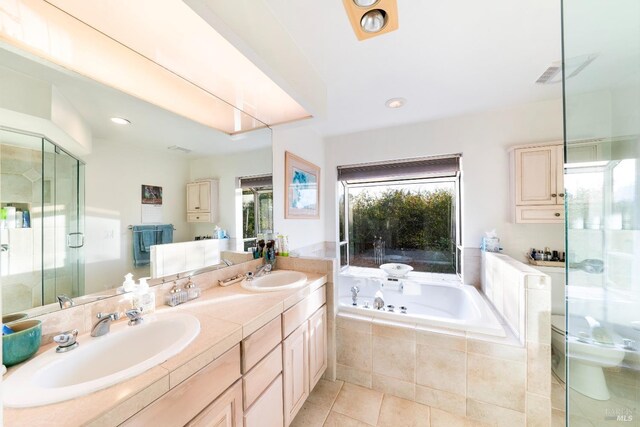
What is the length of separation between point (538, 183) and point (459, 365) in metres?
1.82

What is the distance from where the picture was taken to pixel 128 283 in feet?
3.94

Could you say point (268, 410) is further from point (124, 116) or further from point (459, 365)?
point (124, 116)

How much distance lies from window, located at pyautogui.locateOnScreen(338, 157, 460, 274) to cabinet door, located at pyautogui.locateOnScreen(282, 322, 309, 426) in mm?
1795

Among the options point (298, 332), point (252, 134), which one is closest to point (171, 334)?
point (298, 332)

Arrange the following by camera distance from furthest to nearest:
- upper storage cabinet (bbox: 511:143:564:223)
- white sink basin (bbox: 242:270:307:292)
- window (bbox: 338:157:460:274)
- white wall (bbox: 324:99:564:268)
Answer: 1. window (bbox: 338:157:460:274)
2. white wall (bbox: 324:99:564:268)
3. upper storage cabinet (bbox: 511:143:564:223)
4. white sink basin (bbox: 242:270:307:292)

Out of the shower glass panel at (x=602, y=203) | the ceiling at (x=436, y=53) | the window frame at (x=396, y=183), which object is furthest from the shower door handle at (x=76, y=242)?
the window frame at (x=396, y=183)

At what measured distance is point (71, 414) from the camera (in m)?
0.64

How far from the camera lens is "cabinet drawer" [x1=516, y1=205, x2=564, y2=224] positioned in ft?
7.28

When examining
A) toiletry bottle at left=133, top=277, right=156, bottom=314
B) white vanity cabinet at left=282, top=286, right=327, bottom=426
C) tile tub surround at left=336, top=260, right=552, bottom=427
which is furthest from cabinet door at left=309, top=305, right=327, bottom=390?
toiletry bottle at left=133, top=277, right=156, bottom=314

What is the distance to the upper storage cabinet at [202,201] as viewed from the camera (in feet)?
4.89

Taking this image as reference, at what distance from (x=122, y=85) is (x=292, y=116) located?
111 centimetres

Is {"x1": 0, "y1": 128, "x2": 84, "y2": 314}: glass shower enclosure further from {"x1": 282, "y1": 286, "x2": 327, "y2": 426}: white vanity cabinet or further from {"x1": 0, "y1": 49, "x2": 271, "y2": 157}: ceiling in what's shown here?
{"x1": 282, "y1": 286, "x2": 327, "y2": 426}: white vanity cabinet

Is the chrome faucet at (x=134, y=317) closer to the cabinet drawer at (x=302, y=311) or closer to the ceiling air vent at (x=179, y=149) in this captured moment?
the cabinet drawer at (x=302, y=311)

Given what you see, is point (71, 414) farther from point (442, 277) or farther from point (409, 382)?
point (442, 277)
